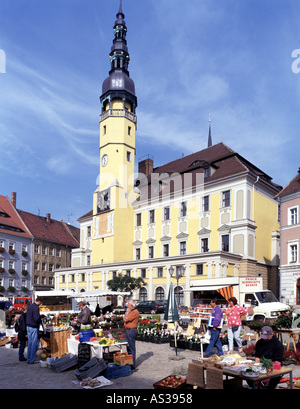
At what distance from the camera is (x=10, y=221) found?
62281mm

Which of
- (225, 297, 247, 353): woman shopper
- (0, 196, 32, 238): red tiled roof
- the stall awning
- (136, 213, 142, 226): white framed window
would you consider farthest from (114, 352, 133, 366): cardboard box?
(0, 196, 32, 238): red tiled roof

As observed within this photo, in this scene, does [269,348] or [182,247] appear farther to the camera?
[182,247]

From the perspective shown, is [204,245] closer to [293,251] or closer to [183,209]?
[183,209]

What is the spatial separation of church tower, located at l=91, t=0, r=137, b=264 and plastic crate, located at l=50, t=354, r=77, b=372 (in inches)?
1536

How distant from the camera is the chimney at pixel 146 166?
56278 mm

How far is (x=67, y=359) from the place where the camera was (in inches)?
441

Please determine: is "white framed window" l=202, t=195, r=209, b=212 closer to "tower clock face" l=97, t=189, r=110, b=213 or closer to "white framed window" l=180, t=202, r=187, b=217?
"white framed window" l=180, t=202, r=187, b=217

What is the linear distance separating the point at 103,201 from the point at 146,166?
27.1 feet

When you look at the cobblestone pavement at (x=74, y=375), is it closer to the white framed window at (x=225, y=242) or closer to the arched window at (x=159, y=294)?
the white framed window at (x=225, y=242)

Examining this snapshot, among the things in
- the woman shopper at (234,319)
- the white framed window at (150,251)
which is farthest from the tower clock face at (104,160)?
the woman shopper at (234,319)

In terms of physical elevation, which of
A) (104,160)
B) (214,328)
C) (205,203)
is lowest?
(214,328)

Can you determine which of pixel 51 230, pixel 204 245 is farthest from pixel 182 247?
pixel 51 230

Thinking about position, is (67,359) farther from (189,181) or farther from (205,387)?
(189,181)

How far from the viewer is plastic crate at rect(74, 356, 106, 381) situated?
969 centimetres
